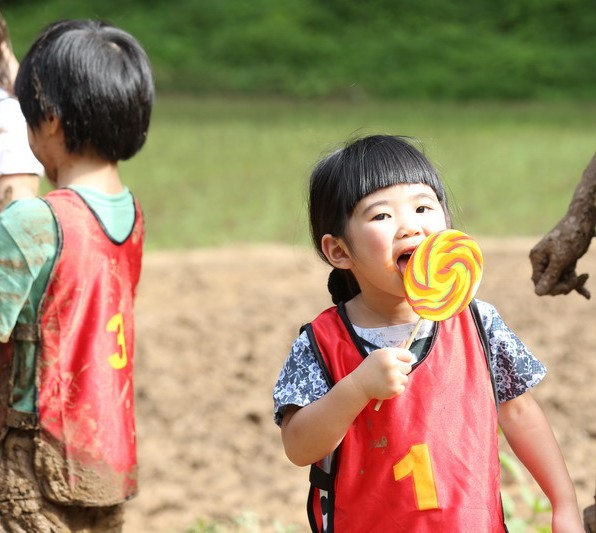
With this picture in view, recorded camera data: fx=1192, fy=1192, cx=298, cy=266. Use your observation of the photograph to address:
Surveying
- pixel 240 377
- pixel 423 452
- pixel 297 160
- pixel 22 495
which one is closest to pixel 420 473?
pixel 423 452

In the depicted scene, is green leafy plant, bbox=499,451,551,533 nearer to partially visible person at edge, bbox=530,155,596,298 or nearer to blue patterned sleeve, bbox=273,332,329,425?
partially visible person at edge, bbox=530,155,596,298

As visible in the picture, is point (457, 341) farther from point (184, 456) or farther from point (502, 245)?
point (502, 245)

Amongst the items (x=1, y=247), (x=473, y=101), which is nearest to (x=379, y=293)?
(x=1, y=247)

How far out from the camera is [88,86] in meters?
2.83

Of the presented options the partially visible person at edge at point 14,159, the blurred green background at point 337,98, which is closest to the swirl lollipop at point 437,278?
the partially visible person at edge at point 14,159

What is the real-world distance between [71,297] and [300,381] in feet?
2.38

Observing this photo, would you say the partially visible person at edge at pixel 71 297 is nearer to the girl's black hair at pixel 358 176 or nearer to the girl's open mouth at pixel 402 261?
the girl's black hair at pixel 358 176

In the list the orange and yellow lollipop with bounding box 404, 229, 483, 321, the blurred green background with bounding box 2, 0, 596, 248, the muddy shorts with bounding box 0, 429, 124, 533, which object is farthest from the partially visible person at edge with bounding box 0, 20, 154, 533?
the blurred green background with bounding box 2, 0, 596, 248

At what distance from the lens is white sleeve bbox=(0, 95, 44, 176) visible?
303cm

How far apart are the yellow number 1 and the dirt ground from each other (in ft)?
6.02

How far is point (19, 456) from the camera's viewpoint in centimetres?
279

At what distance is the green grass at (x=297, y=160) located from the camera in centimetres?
962

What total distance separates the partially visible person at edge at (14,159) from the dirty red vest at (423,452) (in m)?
1.07

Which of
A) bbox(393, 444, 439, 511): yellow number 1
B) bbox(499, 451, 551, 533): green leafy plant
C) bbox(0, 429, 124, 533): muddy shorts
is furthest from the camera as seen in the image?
bbox(499, 451, 551, 533): green leafy plant
